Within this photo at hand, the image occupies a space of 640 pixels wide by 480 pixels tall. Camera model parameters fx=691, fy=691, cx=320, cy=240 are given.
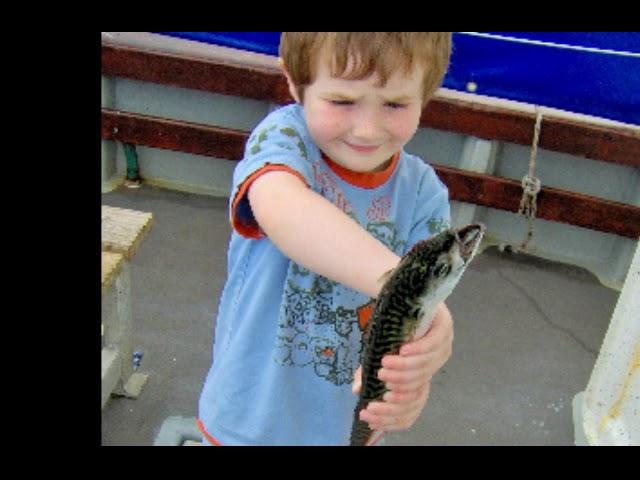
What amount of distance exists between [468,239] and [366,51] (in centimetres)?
48

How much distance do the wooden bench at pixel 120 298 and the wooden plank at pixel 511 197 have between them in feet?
4.91

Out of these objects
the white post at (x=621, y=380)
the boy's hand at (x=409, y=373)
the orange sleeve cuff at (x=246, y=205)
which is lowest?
the white post at (x=621, y=380)

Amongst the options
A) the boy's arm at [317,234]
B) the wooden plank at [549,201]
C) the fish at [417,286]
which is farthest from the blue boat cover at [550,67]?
the fish at [417,286]

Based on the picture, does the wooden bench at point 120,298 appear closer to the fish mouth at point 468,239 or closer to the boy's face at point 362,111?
the boy's face at point 362,111

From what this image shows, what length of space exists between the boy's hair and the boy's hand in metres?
0.44

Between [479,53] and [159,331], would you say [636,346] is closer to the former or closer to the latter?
[479,53]

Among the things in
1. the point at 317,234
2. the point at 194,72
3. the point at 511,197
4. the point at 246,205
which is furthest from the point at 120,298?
the point at 511,197

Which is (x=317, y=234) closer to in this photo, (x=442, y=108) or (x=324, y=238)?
(x=324, y=238)

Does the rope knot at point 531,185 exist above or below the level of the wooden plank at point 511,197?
above

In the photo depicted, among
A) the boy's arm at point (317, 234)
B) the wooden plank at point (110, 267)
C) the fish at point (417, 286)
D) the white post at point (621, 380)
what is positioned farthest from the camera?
the white post at point (621, 380)

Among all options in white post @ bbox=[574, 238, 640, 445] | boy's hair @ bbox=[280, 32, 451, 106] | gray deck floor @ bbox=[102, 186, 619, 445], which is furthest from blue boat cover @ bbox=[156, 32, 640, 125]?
boy's hair @ bbox=[280, 32, 451, 106]

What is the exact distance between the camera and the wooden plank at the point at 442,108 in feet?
12.8

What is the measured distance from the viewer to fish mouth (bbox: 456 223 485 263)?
0.81 metres
